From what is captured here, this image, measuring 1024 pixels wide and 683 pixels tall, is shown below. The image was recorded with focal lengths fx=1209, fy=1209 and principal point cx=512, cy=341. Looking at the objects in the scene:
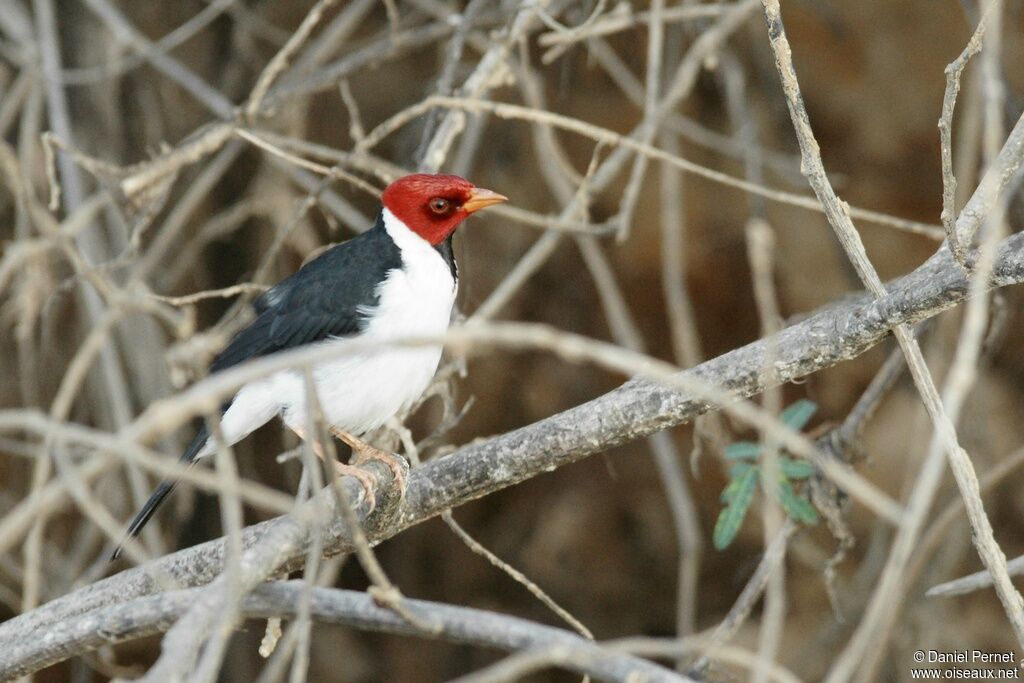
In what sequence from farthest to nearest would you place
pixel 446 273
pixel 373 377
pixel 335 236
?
pixel 335 236, pixel 446 273, pixel 373 377

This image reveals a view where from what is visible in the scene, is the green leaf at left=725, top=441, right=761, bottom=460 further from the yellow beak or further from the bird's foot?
the bird's foot

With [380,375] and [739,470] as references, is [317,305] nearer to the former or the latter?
[380,375]

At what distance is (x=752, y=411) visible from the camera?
132 centimetres

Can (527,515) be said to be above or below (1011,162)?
above

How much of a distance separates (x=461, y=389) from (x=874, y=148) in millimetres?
1954

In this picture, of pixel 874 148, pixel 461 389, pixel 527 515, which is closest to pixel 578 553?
pixel 527 515

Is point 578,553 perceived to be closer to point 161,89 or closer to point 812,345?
point 161,89

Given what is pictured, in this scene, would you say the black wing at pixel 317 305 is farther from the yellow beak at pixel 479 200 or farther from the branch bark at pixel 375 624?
the branch bark at pixel 375 624

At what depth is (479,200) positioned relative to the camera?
3545 mm

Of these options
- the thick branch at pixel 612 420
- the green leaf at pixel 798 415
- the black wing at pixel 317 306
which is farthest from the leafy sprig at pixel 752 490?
the black wing at pixel 317 306

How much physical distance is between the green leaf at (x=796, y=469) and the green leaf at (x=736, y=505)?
83 millimetres

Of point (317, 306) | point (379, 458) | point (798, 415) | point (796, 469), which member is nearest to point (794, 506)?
point (796, 469)

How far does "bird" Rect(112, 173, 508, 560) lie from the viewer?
3.21 meters

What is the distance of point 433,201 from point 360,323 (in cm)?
46
